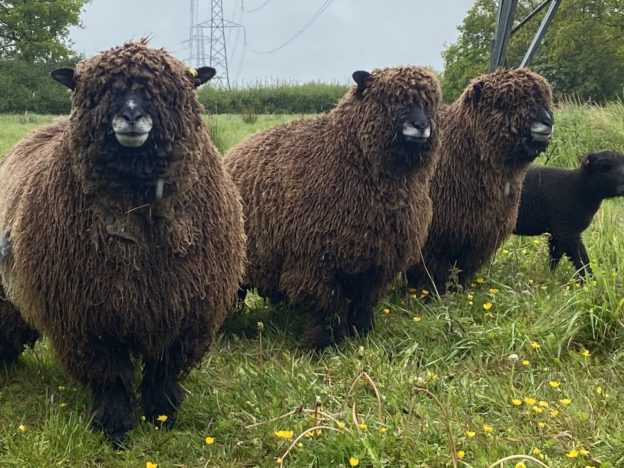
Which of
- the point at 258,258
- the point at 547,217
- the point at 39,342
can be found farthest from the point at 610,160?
the point at 39,342

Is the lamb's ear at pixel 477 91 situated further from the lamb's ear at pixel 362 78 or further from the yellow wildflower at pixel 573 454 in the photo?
the yellow wildflower at pixel 573 454

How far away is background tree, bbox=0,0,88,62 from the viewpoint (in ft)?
130

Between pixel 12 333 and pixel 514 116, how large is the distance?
3.88 m

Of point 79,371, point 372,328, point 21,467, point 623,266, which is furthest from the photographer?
point 372,328

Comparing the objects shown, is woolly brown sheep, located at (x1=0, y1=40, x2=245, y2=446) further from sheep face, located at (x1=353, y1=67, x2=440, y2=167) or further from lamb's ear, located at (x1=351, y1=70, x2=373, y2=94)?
lamb's ear, located at (x1=351, y1=70, x2=373, y2=94)

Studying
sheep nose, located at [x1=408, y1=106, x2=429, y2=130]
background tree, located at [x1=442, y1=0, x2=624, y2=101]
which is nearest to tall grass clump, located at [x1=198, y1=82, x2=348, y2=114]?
background tree, located at [x1=442, y1=0, x2=624, y2=101]

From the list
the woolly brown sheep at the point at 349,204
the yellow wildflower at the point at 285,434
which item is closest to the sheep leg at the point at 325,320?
the woolly brown sheep at the point at 349,204

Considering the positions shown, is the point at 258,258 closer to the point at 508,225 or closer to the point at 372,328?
the point at 372,328

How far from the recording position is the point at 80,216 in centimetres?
355

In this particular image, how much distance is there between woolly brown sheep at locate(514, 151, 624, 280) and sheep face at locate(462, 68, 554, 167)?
819mm

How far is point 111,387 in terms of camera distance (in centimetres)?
380

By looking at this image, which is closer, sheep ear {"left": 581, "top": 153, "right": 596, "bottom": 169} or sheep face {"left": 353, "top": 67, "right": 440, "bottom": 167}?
sheep face {"left": 353, "top": 67, "right": 440, "bottom": 167}

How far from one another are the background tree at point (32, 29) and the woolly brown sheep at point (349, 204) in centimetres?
3840

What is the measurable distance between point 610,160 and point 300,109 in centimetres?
2301
